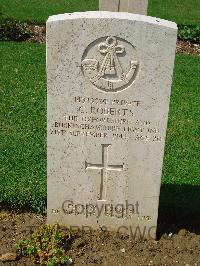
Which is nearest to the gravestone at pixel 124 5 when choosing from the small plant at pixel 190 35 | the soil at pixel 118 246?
the soil at pixel 118 246

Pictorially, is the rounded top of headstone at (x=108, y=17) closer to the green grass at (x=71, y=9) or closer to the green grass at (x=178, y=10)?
the green grass at (x=71, y=9)

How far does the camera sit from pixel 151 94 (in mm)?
3990

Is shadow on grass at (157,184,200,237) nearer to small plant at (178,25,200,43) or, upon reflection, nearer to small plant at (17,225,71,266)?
small plant at (17,225,71,266)

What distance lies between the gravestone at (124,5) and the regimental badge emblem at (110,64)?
1579mm

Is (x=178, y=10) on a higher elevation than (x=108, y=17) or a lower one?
lower

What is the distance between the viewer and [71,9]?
50.5ft

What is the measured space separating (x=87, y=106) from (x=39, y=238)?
123 centimetres

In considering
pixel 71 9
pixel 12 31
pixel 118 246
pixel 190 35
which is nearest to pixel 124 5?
pixel 118 246

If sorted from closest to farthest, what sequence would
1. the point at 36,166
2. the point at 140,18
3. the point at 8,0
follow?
the point at 140,18 < the point at 36,166 < the point at 8,0

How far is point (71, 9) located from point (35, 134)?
948 cm

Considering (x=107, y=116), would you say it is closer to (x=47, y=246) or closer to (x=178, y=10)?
(x=47, y=246)

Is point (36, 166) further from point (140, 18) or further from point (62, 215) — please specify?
point (140, 18)

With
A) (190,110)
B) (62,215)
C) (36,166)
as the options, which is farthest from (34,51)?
(62,215)

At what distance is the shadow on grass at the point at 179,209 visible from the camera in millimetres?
4816
